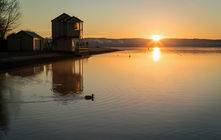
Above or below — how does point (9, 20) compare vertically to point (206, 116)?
above

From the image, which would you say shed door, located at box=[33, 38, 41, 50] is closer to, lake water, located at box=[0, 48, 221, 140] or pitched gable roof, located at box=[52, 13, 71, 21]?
pitched gable roof, located at box=[52, 13, 71, 21]

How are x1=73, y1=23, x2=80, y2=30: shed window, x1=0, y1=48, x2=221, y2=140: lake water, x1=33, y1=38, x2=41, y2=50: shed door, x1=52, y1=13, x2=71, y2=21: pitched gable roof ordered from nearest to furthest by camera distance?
x1=0, y1=48, x2=221, y2=140: lake water, x1=73, y1=23, x2=80, y2=30: shed window, x1=52, y1=13, x2=71, y2=21: pitched gable roof, x1=33, y1=38, x2=41, y2=50: shed door

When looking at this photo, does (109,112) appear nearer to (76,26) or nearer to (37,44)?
(76,26)

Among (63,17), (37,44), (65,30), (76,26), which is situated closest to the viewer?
(65,30)

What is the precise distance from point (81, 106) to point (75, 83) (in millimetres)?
11810

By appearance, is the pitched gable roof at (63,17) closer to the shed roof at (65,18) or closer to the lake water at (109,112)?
the shed roof at (65,18)

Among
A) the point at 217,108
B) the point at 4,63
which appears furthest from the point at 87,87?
the point at 4,63

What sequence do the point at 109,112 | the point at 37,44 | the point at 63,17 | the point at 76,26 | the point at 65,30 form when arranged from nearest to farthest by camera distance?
the point at 109,112, the point at 65,30, the point at 76,26, the point at 63,17, the point at 37,44

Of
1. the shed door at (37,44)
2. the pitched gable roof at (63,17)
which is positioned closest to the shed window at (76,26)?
the pitched gable roof at (63,17)

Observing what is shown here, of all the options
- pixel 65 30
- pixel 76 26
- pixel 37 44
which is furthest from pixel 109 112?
pixel 37 44

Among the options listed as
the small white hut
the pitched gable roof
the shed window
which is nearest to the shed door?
the small white hut

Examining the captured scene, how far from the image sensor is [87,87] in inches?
1211

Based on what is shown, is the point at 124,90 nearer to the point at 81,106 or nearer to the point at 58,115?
the point at 81,106

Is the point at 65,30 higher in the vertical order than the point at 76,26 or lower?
lower
